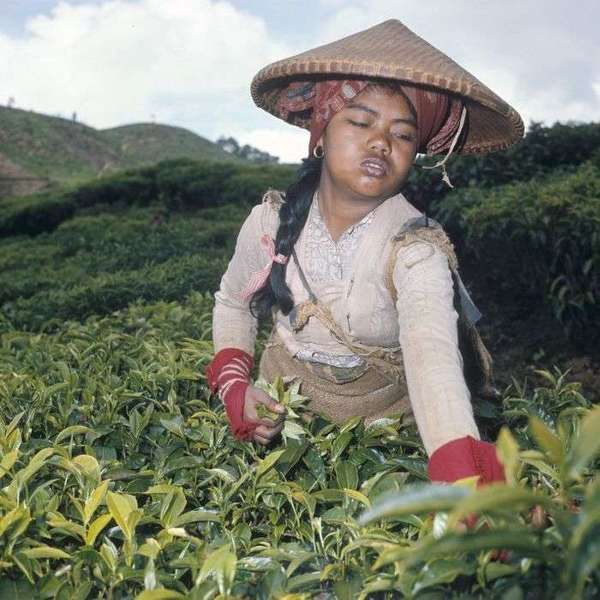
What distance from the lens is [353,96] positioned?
2201 mm

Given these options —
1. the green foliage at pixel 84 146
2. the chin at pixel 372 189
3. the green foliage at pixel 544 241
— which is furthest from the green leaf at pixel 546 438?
the green foliage at pixel 84 146

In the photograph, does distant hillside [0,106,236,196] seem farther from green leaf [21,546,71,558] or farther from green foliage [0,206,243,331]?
green leaf [21,546,71,558]

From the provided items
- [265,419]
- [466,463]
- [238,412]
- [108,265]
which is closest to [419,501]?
[466,463]

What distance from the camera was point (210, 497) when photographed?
6.29 ft

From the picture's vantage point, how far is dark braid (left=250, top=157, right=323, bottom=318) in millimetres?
2367

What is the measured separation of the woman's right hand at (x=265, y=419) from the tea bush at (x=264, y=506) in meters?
0.05

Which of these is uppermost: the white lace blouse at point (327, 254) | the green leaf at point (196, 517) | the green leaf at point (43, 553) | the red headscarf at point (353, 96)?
the red headscarf at point (353, 96)

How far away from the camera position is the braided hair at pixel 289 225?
93.2 inches

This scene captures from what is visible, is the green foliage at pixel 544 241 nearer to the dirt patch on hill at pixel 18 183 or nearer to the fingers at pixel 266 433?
the fingers at pixel 266 433

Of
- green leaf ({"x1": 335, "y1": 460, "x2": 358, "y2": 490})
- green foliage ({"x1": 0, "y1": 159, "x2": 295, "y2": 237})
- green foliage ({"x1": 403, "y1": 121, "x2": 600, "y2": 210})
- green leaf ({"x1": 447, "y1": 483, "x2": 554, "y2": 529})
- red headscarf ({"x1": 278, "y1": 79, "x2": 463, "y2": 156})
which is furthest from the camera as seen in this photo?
green foliage ({"x1": 0, "y1": 159, "x2": 295, "y2": 237})

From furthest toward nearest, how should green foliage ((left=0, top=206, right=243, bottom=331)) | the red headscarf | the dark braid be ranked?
1. green foliage ((left=0, top=206, right=243, bottom=331))
2. the dark braid
3. the red headscarf

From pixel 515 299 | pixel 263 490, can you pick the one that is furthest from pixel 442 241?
pixel 515 299

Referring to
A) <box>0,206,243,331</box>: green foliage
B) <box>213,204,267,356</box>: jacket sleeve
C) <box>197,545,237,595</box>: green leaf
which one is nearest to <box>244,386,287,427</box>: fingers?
<box>213,204,267,356</box>: jacket sleeve

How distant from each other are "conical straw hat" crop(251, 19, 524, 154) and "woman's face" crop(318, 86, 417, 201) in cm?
7
